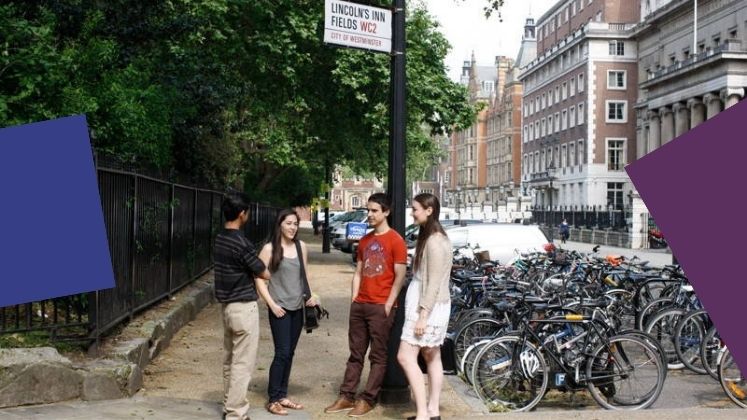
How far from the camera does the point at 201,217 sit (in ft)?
55.1

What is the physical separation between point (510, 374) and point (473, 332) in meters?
1.49

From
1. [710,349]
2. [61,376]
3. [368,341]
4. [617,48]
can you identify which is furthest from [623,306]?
[617,48]

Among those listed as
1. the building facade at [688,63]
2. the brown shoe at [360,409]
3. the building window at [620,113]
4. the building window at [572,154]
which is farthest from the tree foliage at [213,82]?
the building window at [572,154]

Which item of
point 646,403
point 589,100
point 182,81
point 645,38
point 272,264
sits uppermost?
point 645,38

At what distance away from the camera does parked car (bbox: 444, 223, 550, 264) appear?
18.8 meters

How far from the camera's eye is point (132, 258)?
33.3 feet

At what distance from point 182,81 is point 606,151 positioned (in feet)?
235

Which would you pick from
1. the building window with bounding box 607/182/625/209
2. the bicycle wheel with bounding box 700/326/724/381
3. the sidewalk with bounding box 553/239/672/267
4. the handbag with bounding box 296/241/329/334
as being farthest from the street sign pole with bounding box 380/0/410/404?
the building window with bounding box 607/182/625/209

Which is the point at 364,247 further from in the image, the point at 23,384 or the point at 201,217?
the point at 201,217

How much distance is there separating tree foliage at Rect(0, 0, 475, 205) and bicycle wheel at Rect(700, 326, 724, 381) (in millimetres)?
6914

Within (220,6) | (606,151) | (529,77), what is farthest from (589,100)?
(220,6)

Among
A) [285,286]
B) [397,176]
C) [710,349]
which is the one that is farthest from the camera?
[710,349]

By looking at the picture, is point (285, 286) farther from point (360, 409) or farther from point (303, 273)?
point (360, 409)

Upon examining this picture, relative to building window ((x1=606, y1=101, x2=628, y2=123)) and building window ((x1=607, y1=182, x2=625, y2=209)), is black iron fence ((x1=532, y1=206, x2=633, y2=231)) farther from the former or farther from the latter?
building window ((x1=606, y1=101, x2=628, y2=123))
